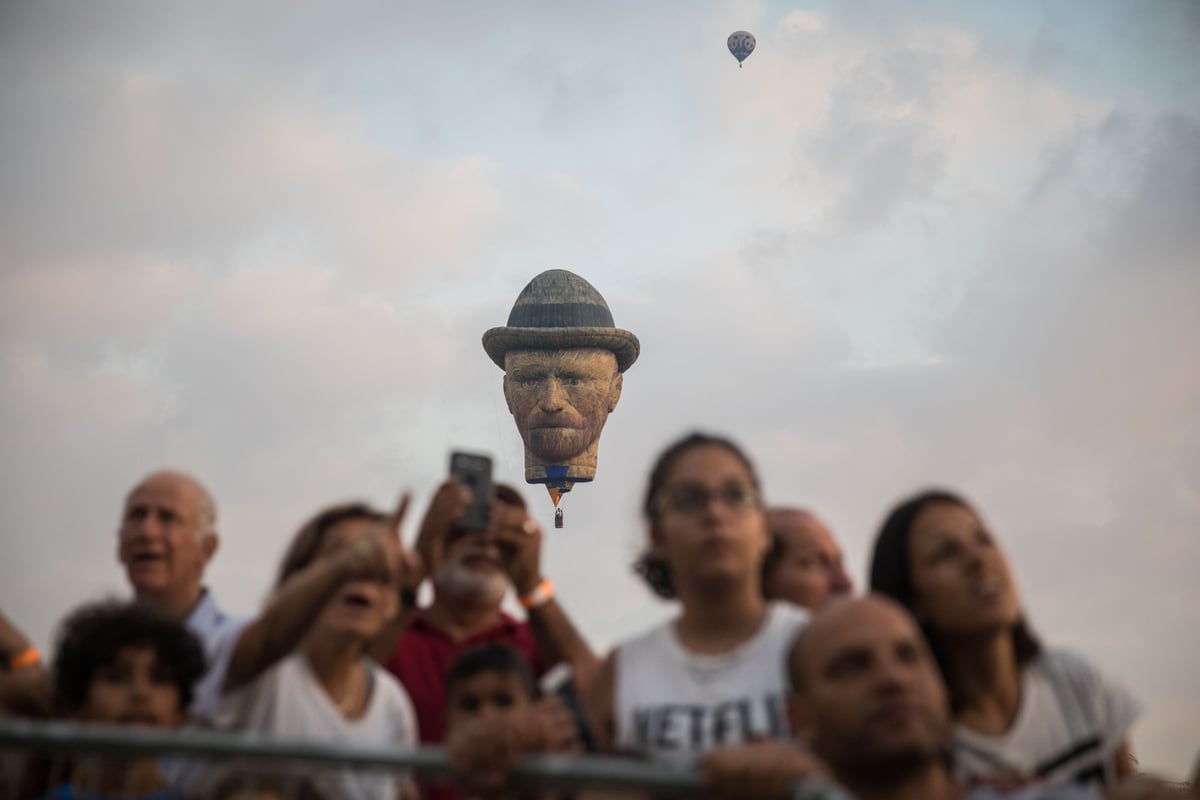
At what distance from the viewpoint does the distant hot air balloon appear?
114ft

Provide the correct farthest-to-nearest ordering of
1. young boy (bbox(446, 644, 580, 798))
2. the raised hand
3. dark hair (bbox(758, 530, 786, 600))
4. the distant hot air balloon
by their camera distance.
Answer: the distant hot air balloon
the raised hand
dark hair (bbox(758, 530, 786, 600))
young boy (bbox(446, 644, 580, 798))

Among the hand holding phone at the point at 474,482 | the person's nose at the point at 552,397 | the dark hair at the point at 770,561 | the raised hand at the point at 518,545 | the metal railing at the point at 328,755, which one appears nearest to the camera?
the metal railing at the point at 328,755

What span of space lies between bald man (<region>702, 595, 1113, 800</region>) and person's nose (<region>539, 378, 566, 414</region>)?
86.5 ft

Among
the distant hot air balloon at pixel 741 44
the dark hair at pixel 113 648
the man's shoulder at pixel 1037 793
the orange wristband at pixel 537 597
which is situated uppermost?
the distant hot air balloon at pixel 741 44

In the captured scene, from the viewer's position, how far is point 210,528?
13.8 feet

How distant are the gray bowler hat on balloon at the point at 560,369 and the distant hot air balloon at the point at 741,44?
9393 millimetres

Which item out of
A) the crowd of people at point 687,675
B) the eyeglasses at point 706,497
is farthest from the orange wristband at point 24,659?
the eyeglasses at point 706,497

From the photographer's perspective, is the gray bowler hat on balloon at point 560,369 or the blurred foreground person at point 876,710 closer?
the blurred foreground person at point 876,710

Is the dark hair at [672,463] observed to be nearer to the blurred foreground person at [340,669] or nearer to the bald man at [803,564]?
the bald man at [803,564]

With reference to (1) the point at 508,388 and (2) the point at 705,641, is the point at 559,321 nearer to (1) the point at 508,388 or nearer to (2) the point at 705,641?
(1) the point at 508,388

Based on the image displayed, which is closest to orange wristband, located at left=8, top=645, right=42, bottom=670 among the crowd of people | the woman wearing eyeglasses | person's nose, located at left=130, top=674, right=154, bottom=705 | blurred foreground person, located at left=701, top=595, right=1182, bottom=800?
the crowd of people

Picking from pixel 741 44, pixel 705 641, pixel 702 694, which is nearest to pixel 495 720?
pixel 702 694

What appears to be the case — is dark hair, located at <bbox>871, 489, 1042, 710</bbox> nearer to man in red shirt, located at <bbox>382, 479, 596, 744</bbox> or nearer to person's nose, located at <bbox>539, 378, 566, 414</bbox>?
man in red shirt, located at <bbox>382, 479, 596, 744</bbox>

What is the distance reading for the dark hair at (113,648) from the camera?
3.32 m
